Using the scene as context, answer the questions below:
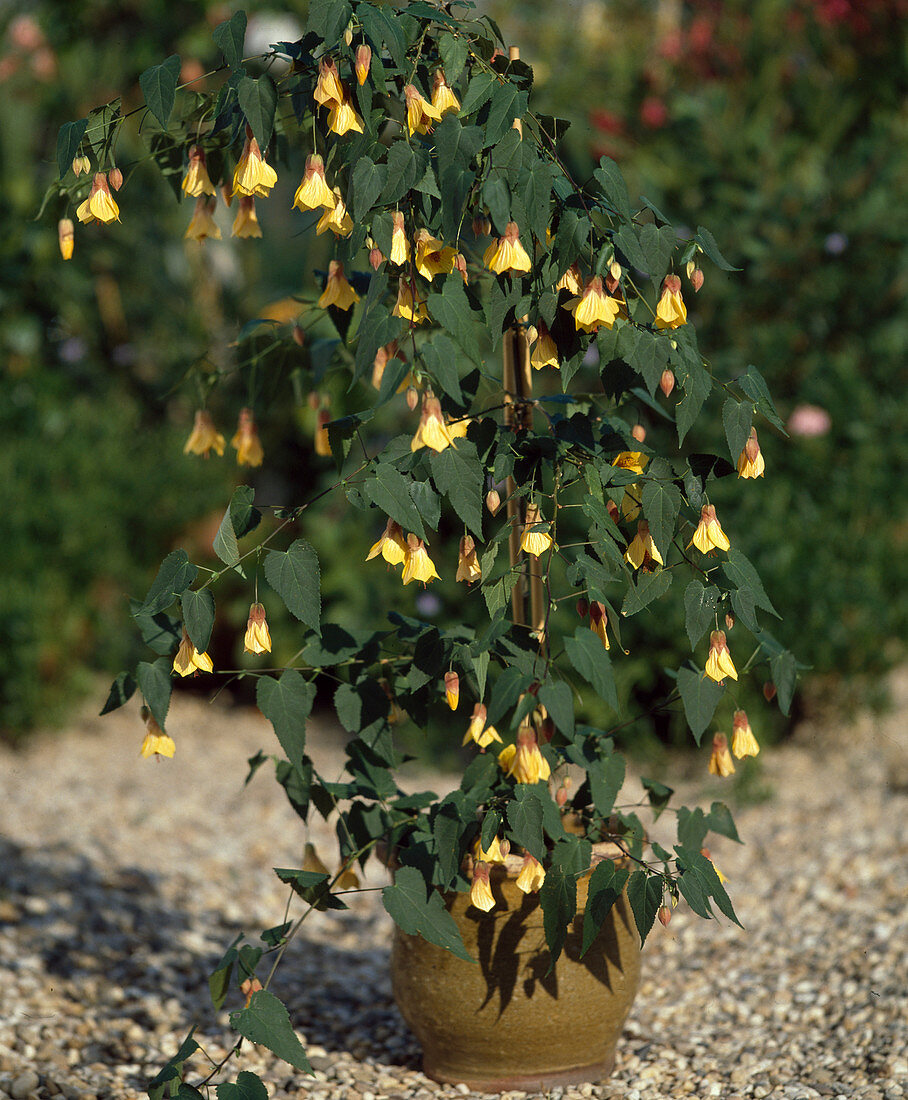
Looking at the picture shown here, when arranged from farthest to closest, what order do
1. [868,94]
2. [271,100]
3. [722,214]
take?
[868,94] → [722,214] → [271,100]

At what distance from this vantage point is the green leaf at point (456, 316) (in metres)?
1.27

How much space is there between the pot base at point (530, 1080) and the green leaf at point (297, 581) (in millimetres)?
785

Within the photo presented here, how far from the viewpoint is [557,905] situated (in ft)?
4.58

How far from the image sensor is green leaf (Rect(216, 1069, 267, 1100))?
128 cm

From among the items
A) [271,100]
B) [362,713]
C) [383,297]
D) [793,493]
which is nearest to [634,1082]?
[362,713]

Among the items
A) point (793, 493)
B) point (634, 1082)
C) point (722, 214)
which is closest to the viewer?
point (634, 1082)

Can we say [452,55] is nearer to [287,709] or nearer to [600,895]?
[287,709]

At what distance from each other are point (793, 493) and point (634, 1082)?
204 cm

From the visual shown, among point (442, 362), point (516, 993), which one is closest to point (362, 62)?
point (442, 362)

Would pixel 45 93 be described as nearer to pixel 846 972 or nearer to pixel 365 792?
pixel 365 792

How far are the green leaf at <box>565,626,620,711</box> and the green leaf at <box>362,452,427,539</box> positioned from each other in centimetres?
20

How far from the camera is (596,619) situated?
141cm

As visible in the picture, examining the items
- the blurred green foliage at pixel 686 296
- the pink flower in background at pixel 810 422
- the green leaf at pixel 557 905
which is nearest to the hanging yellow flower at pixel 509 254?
the green leaf at pixel 557 905

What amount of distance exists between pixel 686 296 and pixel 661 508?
2528 millimetres
